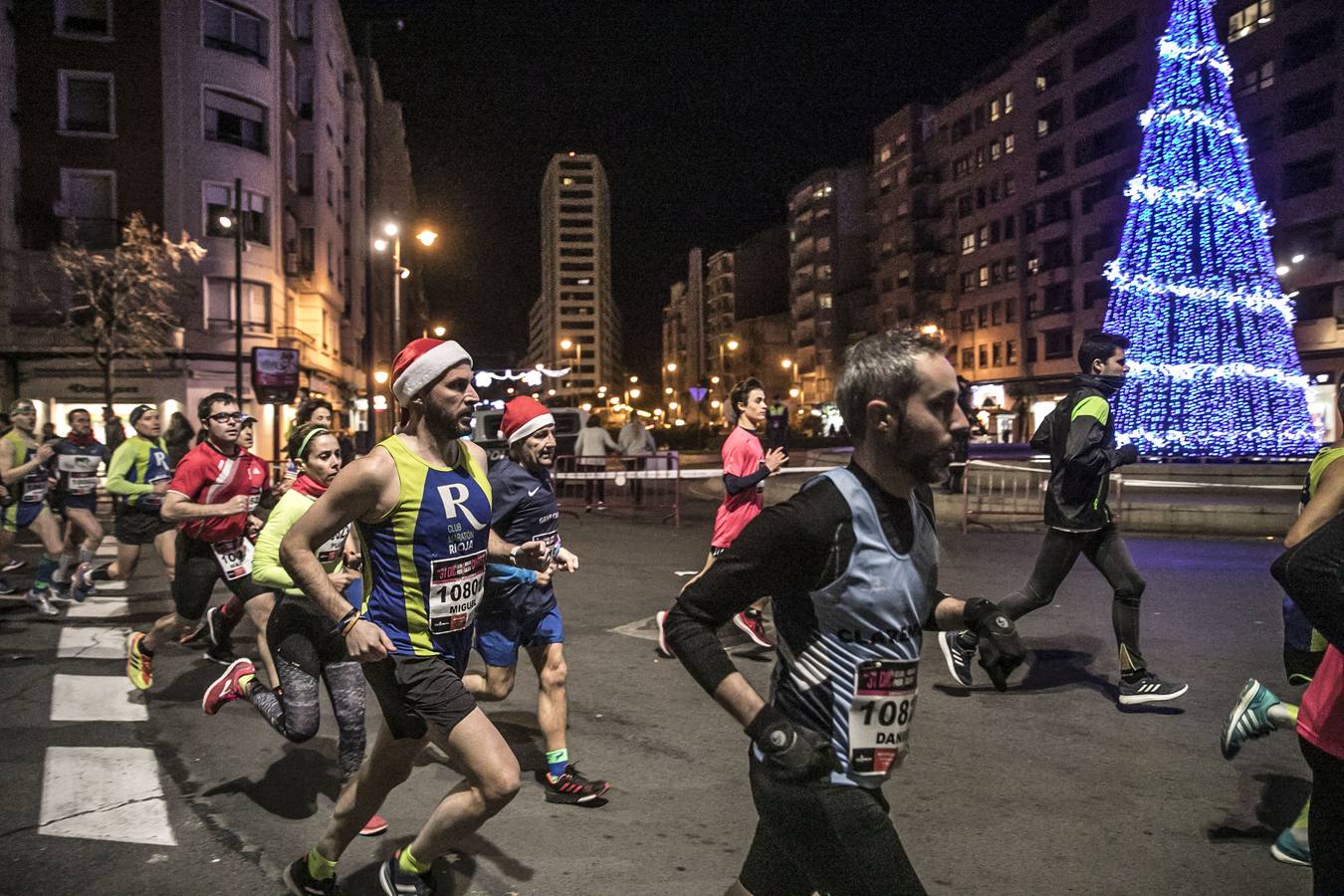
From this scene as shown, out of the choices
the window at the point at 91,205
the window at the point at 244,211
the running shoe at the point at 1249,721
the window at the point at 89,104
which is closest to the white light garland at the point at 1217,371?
the running shoe at the point at 1249,721

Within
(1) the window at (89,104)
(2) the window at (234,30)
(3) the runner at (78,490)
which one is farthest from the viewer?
(2) the window at (234,30)

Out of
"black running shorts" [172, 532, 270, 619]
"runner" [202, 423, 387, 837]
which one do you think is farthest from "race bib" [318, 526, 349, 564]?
"black running shorts" [172, 532, 270, 619]

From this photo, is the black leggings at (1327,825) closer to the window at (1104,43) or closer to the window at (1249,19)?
the window at (1249,19)

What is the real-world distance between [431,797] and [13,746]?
2.82m

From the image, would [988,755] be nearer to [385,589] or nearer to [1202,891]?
[1202,891]

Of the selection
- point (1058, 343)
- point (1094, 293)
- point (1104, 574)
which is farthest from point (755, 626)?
point (1058, 343)

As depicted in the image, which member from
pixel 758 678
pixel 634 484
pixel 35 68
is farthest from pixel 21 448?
pixel 35 68

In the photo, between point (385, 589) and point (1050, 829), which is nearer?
point (385, 589)

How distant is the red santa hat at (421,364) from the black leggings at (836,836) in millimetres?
1849

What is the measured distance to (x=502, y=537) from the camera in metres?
5.20

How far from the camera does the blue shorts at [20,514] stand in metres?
9.95

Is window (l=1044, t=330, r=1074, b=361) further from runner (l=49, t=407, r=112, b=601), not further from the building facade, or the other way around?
runner (l=49, t=407, r=112, b=601)

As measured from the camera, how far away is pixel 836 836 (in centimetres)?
224

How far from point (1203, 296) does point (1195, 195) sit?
2233 mm
